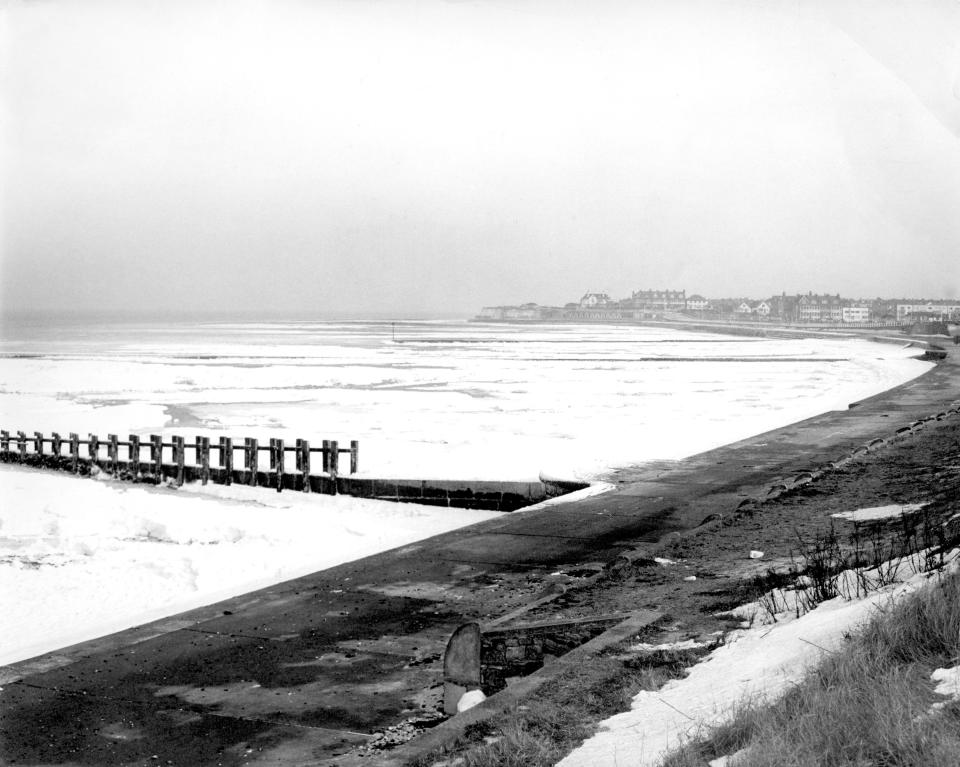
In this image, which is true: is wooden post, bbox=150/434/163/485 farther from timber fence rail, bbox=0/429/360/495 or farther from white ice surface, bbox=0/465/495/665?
white ice surface, bbox=0/465/495/665

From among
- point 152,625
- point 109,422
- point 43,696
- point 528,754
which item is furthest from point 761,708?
point 109,422

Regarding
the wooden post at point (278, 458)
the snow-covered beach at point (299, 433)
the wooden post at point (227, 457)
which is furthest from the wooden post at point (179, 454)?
the wooden post at point (278, 458)

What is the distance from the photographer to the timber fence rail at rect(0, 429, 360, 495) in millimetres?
18312

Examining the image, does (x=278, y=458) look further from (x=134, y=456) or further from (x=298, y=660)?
(x=298, y=660)

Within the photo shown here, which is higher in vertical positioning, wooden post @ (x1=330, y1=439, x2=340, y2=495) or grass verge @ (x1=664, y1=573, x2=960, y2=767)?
grass verge @ (x1=664, y1=573, x2=960, y2=767)

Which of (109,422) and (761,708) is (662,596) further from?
(109,422)

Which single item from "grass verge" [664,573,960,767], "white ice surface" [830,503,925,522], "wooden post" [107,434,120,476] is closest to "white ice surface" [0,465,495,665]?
"wooden post" [107,434,120,476]

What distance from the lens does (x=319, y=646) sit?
26.6 ft

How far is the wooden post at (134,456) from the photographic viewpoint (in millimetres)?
20702

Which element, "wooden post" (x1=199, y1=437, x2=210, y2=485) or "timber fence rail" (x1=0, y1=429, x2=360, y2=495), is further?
"wooden post" (x1=199, y1=437, x2=210, y2=485)

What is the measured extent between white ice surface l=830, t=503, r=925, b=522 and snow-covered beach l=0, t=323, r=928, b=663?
553 centimetres

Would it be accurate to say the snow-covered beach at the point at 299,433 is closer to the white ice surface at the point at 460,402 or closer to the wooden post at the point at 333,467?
the white ice surface at the point at 460,402

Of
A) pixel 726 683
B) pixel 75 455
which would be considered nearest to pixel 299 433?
pixel 75 455

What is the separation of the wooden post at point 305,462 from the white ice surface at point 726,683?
40.5 ft
